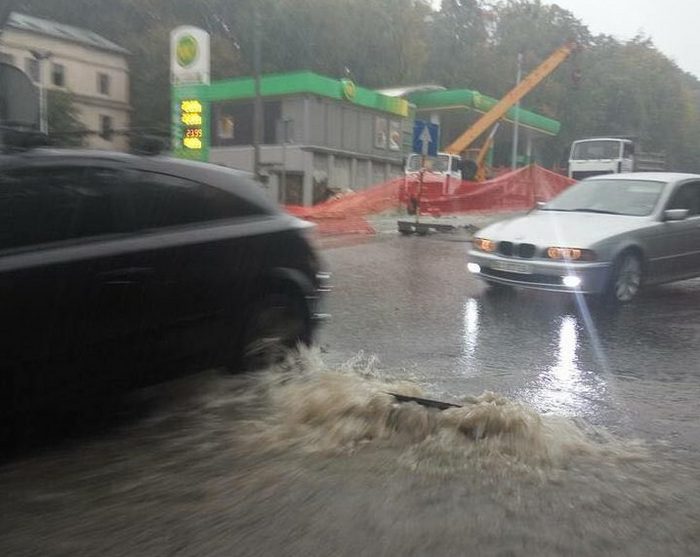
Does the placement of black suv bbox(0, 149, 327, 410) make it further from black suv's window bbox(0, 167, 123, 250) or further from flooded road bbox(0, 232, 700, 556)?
flooded road bbox(0, 232, 700, 556)

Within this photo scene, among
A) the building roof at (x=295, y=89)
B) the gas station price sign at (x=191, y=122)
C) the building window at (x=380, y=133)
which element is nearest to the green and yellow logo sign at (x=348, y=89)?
the building roof at (x=295, y=89)

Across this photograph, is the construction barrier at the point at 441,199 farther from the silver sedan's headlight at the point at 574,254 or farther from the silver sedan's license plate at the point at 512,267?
the silver sedan's headlight at the point at 574,254

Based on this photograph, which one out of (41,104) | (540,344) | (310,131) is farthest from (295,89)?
(540,344)

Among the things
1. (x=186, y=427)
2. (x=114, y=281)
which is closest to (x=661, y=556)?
(x=186, y=427)

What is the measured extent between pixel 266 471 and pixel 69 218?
1731mm

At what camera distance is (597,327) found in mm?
7867

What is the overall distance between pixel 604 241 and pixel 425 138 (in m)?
9.47

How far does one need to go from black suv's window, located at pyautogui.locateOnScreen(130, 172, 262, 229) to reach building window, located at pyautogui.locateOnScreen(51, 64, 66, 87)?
4475cm

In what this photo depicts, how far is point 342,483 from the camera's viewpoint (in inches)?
149

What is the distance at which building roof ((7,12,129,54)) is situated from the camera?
41906 millimetres

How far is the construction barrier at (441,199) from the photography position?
68.5ft

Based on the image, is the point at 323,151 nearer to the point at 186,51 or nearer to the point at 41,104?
the point at 186,51

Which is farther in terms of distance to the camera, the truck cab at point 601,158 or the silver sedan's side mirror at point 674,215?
the truck cab at point 601,158

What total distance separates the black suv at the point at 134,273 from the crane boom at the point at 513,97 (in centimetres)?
3117
